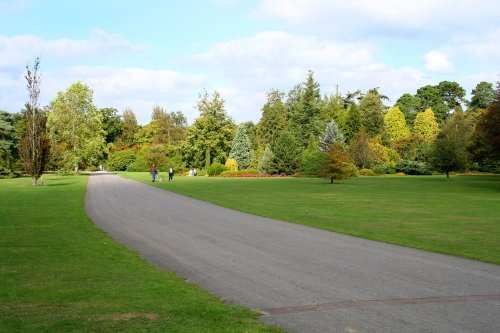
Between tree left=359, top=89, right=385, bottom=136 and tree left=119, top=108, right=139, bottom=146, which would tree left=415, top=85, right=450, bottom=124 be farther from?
tree left=119, top=108, right=139, bottom=146

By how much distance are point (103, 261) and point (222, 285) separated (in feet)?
10.7

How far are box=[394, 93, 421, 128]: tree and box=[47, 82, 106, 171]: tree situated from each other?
6831cm

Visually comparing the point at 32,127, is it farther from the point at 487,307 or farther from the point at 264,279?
the point at 487,307

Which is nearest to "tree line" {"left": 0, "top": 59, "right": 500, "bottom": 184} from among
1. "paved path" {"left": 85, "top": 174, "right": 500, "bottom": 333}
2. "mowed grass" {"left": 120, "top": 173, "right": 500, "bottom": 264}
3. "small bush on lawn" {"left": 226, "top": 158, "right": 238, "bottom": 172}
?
"small bush on lawn" {"left": 226, "top": 158, "right": 238, "bottom": 172}

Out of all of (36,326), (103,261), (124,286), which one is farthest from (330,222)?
(36,326)

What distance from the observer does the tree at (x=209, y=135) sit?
274 feet

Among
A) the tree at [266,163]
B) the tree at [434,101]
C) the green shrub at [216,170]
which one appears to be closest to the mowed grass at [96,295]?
the tree at [266,163]

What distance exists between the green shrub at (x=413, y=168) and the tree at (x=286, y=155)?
16692mm

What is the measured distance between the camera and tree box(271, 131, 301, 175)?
6397 cm

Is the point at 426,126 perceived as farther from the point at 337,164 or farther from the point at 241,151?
the point at 337,164

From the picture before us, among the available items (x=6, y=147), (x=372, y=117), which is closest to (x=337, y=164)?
(x=372, y=117)

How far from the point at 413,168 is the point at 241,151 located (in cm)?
2712

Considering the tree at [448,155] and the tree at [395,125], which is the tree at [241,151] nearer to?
the tree at [395,125]

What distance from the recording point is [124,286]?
7926 millimetres
